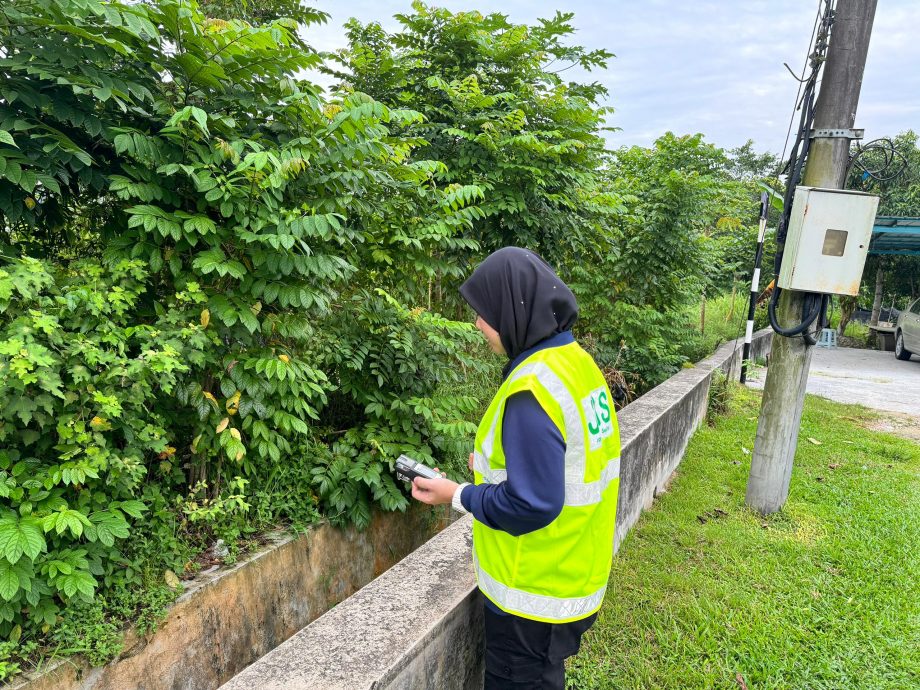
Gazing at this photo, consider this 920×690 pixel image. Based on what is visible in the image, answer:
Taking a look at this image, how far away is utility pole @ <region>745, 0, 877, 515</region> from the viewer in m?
3.33

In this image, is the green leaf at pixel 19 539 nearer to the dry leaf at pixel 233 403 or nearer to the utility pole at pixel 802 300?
the dry leaf at pixel 233 403

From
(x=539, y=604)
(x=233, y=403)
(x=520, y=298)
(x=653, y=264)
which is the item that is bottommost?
(x=539, y=604)

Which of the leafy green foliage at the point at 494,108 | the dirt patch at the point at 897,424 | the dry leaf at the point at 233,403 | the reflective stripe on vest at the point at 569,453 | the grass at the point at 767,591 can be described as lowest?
the grass at the point at 767,591

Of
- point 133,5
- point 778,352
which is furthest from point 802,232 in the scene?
point 133,5

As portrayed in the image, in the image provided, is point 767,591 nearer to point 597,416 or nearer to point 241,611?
point 597,416

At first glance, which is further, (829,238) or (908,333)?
(908,333)

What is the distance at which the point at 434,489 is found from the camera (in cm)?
175

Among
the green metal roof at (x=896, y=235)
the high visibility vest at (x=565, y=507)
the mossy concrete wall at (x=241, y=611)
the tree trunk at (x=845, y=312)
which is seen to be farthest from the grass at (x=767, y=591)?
the tree trunk at (x=845, y=312)

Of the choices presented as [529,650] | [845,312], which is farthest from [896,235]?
[529,650]

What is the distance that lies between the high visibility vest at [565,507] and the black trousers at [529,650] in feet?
0.21

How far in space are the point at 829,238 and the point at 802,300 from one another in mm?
431

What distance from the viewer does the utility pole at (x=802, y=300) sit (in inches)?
131

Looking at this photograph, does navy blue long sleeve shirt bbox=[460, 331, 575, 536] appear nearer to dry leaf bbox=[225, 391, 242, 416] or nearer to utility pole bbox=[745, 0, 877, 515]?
dry leaf bbox=[225, 391, 242, 416]

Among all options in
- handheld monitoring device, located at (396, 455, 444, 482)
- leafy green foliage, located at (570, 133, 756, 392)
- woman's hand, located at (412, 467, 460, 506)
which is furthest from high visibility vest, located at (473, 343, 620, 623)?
leafy green foliage, located at (570, 133, 756, 392)
